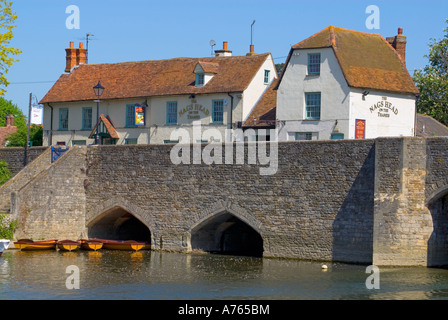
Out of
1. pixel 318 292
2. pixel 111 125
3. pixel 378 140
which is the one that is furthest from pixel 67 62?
pixel 318 292

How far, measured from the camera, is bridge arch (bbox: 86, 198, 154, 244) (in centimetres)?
4016

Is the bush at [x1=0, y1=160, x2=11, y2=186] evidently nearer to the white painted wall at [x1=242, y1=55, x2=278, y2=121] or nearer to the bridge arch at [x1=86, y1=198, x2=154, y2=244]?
the bridge arch at [x1=86, y1=198, x2=154, y2=244]

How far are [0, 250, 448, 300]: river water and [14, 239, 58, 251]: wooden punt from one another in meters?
0.72

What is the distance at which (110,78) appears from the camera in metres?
52.4

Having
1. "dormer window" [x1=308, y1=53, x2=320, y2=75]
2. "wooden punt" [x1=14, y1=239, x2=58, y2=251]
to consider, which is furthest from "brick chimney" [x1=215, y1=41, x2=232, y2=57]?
"wooden punt" [x1=14, y1=239, x2=58, y2=251]

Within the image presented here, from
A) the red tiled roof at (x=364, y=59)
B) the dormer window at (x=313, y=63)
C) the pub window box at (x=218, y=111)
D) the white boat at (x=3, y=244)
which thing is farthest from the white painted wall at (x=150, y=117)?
the white boat at (x=3, y=244)

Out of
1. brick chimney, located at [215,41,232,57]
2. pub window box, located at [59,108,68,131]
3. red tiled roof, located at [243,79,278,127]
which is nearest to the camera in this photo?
red tiled roof, located at [243,79,278,127]

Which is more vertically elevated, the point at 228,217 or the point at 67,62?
the point at 67,62

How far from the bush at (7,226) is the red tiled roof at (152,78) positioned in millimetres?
12793

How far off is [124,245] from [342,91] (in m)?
12.5

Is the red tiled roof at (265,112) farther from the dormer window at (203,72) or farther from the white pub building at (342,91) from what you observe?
the dormer window at (203,72)

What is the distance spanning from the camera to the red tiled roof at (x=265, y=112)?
1804 inches
